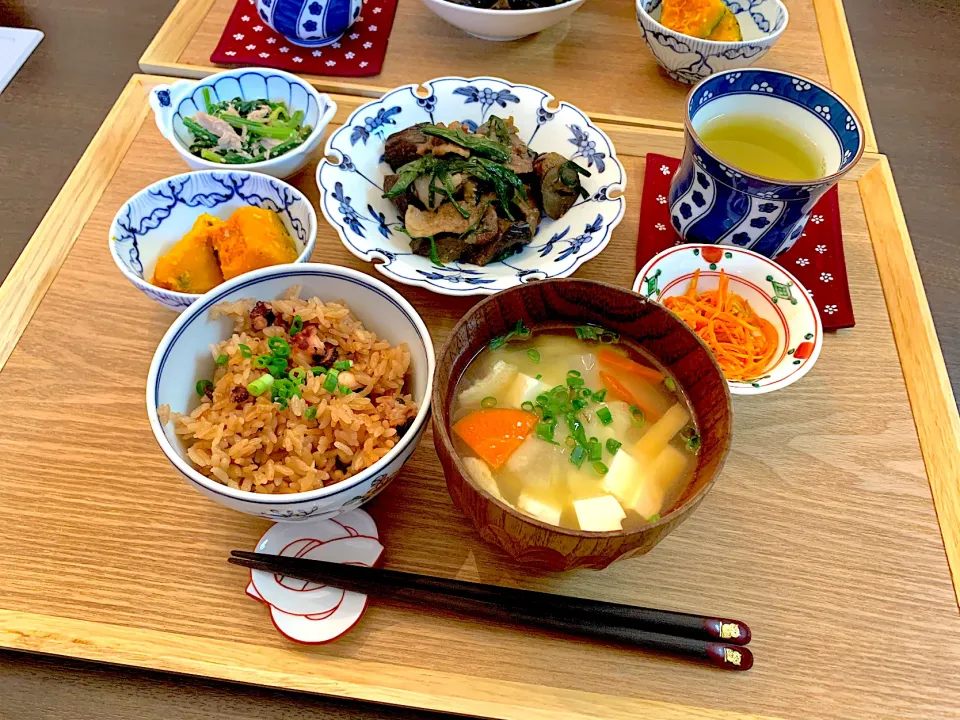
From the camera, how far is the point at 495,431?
1.20 meters

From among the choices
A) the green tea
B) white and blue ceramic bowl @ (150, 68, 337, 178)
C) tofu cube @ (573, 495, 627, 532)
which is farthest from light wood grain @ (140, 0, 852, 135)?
tofu cube @ (573, 495, 627, 532)

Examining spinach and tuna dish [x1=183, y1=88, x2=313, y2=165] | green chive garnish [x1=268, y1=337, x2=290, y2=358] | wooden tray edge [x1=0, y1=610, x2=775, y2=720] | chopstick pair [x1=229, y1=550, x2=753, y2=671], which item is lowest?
wooden tray edge [x1=0, y1=610, x2=775, y2=720]

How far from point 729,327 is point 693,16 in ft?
4.40

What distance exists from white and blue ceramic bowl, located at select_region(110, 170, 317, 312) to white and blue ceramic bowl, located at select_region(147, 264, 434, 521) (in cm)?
15

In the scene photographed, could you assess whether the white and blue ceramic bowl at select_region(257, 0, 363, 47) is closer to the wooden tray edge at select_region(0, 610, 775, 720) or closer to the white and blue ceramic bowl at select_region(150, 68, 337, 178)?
the white and blue ceramic bowl at select_region(150, 68, 337, 178)

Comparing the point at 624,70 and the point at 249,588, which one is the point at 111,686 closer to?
the point at 249,588

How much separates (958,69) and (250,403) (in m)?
3.81

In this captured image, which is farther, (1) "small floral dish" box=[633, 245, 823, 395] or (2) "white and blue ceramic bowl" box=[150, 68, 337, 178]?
(2) "white and blue ceramic bowl" box=[150, 68, 337, 178]

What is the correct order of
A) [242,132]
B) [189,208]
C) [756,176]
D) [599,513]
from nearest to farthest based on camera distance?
1. [599,513]
2. [756,176]
3. [189,208]
4. [242,132]

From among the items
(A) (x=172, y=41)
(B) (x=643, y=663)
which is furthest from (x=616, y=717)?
(A) (x=172, y=41)

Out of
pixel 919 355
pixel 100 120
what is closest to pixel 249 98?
pixel 100 120

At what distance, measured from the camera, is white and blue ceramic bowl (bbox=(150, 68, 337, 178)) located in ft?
5.74

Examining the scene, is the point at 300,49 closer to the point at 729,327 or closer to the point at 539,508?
the point at 729,327

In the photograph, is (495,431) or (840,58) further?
(840,58)
